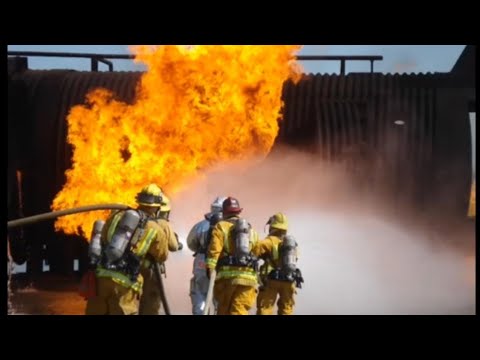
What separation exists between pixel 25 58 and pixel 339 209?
6374mm

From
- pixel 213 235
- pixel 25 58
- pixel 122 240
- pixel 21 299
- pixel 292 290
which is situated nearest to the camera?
pixel 122 240

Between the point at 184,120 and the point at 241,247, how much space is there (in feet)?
14.3

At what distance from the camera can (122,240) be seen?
856 cm

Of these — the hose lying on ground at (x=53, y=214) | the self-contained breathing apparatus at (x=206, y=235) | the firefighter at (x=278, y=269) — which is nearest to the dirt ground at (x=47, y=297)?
the self-contained breathing apparatus at (x=206, y=235)

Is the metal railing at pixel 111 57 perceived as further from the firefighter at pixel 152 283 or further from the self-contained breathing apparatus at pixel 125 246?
the self-contained breathing apparatus at pixel 125 246

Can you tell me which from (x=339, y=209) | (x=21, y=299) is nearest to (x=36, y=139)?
(x=21, y=299)

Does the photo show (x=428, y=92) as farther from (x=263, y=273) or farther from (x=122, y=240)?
(x=122, y=240)

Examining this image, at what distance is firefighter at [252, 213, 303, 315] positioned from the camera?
1040 cm

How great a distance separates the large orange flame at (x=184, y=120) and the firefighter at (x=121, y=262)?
14.8 feet

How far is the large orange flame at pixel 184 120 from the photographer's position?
43.6ft

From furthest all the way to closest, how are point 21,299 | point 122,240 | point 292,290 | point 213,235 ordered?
point 21,299
point 292,290
point 213,235
point 122,240

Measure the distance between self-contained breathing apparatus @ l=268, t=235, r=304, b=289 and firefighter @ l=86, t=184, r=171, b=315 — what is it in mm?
2110

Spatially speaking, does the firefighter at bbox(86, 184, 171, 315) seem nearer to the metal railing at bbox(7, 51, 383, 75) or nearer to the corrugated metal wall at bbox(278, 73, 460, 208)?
the corrugated metal wall at bbox(278, 73, 460, 208)

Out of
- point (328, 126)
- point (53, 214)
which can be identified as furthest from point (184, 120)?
point (53, 214)
